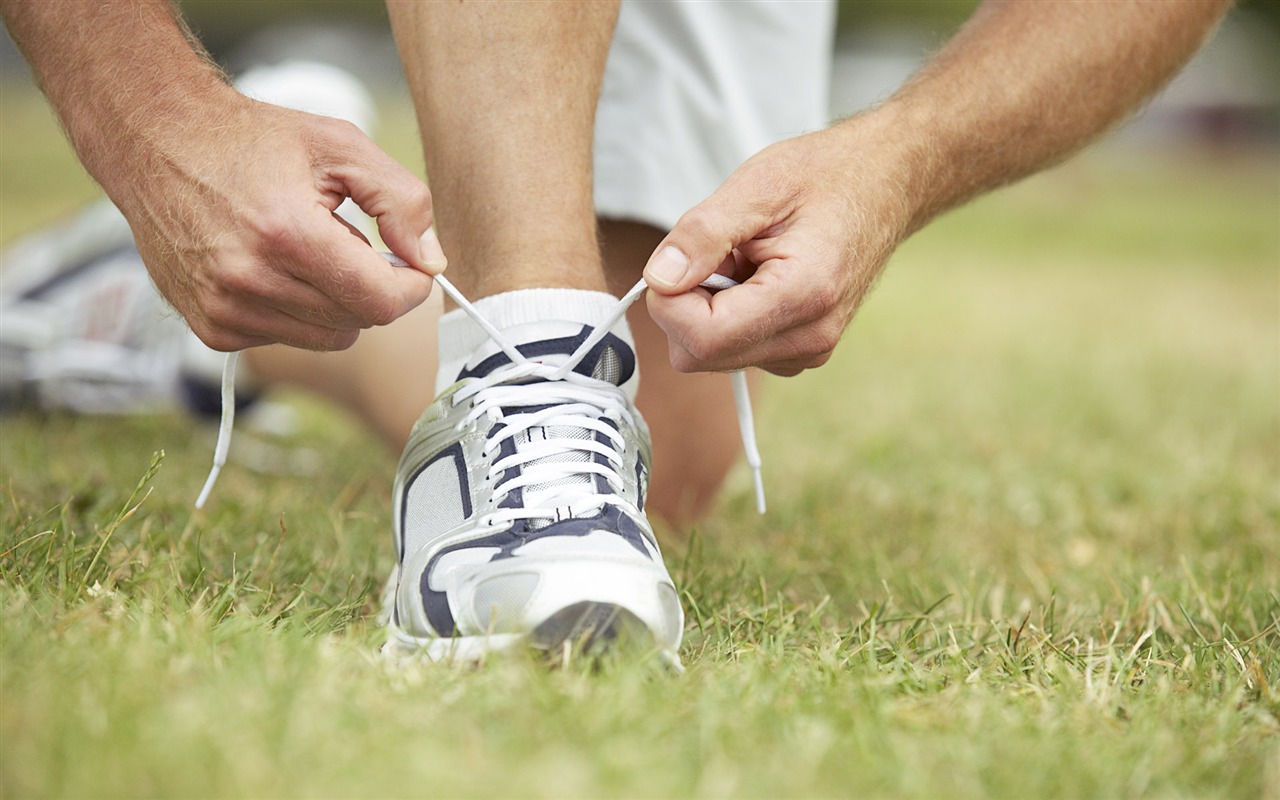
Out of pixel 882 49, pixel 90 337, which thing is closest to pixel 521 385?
pixel 90 337

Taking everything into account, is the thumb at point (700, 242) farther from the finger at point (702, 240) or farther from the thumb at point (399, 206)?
the thumb at point (399, 206)

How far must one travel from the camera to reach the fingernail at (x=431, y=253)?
1.13 metres

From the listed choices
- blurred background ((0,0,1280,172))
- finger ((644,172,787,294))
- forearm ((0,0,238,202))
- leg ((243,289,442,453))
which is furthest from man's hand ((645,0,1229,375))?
blurred background ((0,0,1280,172))

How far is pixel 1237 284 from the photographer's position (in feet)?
20.5

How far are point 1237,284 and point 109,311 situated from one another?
5.71m

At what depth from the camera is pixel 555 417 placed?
1.19 m

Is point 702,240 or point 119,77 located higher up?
point 119,77

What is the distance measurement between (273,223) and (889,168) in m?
0.63

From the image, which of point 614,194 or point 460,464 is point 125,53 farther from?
point 614,194

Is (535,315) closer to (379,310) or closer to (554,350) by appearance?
(554,350)

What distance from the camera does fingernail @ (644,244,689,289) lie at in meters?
1.09

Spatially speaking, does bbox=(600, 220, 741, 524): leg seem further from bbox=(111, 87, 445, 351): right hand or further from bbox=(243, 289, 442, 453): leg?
bbox=(111, 87, 445, 351): right hand

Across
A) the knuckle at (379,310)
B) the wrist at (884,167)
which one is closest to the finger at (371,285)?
the knuckle at (379,310)

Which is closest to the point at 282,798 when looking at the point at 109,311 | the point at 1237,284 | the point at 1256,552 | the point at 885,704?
the point at 885,704
